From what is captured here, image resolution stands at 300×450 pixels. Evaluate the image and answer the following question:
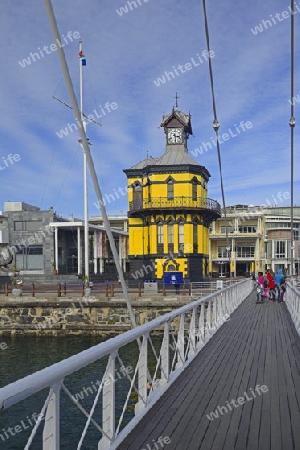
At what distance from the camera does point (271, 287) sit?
2286 centimetres

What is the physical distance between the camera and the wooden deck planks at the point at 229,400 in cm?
508

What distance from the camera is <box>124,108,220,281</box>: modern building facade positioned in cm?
3841

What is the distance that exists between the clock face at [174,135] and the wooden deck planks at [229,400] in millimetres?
33932

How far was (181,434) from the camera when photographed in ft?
17.2

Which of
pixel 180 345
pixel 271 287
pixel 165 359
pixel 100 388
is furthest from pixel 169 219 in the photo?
pixel 100 388

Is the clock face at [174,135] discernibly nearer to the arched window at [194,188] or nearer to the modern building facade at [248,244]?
the arched window at [194,188]

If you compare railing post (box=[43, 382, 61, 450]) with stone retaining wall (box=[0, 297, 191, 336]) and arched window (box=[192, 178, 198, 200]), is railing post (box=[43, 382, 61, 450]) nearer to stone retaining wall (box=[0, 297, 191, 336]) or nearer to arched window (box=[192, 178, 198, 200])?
stone retaining wall (box=[0, 297, 191, 336])

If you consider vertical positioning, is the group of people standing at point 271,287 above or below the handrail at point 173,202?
below

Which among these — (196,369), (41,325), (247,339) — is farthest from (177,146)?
(196,369)

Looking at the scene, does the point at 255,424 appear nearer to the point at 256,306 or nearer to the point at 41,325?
the point at 256,306

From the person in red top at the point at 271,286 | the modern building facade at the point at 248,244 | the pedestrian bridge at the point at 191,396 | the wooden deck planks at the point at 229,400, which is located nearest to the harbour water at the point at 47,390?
the pedestrian bridge at the point at 191,396

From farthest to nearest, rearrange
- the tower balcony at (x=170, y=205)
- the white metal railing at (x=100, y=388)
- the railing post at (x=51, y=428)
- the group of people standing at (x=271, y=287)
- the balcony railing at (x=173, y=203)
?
the balcony railing at (x=173, y=203) < the tower balcony at (x=170, y=205) < the group of people standing at (x=271, y=287) < the railing post at (x=51, y=428) < the white metal railing at (x=100, y=388)

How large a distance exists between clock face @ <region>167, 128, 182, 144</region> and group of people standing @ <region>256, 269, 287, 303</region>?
22654mm

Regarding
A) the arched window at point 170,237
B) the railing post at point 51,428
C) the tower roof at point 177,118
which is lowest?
the railing post at point 51,428
